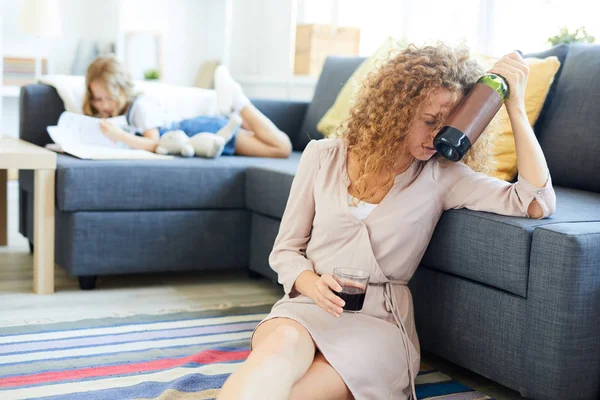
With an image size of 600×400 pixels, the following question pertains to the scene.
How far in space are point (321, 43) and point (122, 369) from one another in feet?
9.82

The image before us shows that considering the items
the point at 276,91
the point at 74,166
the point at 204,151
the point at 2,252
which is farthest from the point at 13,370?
the point at 276,91

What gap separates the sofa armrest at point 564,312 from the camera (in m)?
1.56

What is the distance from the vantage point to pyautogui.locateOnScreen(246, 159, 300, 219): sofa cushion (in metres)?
2.56

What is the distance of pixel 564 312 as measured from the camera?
1.56 metres

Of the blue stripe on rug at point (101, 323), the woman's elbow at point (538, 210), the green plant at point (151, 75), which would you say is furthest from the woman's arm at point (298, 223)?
the green plant at point (151, 75)

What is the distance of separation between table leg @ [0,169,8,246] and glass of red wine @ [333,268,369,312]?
2184mm

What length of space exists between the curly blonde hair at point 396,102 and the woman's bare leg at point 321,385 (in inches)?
16.6

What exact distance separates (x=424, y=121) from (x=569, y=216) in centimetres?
43

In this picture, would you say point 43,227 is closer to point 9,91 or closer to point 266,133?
point 266,133

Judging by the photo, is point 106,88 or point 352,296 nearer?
point 352,296

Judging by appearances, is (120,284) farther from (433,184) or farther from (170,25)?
(170,25)

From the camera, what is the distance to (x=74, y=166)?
8.28 ft

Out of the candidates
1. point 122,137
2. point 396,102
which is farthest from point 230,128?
point 396,102

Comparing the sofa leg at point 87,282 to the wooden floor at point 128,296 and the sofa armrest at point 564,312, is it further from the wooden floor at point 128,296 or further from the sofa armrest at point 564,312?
the sofa armrest at point 564,312
